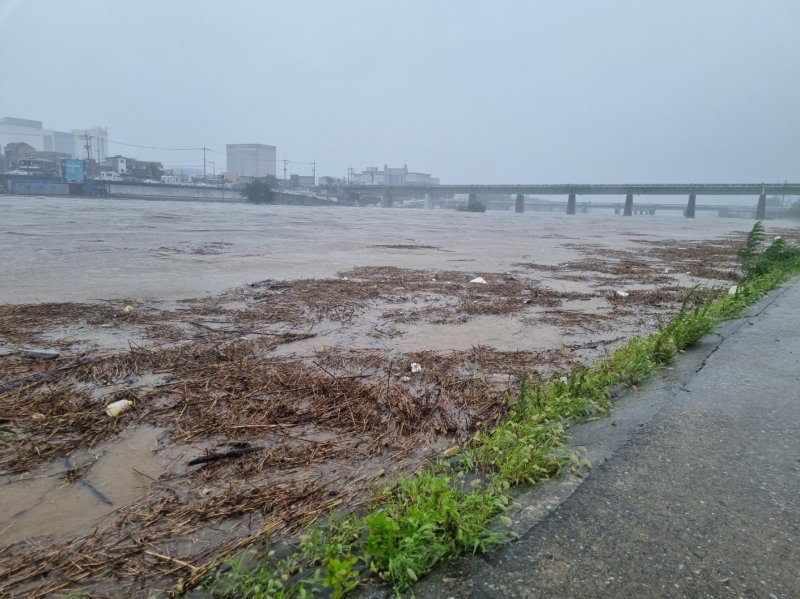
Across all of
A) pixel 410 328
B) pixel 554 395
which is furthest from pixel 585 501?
pixel 410 328

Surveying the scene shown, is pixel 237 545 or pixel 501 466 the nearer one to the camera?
pixel 237 545

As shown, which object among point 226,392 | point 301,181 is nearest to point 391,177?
point 301,181

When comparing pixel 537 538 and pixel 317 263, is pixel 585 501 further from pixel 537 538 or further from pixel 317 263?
pixel 317 263

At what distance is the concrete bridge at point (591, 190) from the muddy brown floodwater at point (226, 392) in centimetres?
9677

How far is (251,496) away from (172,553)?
0.44m

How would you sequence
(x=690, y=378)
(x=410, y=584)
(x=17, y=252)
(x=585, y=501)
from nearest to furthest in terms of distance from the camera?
1. (x=410, y=584)
2. (x=585, y=501)
3. (x=690, y=378)
4. (x=17, y=252)

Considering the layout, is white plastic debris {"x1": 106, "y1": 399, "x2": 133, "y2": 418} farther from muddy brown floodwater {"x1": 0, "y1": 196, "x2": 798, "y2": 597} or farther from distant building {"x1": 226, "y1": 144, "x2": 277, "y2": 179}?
distant building {"x1": 226, "y1": 144, "x2": 277, "y2": 179}

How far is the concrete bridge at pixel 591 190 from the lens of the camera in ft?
289

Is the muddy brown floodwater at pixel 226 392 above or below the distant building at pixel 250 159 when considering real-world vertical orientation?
below

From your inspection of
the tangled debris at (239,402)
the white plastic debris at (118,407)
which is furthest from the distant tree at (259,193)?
the white plastic debris at (118,407)

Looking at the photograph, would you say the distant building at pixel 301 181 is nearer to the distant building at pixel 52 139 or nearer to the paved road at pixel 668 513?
the distant building at pixel 52 139

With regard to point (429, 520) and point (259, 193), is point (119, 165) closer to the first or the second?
point (259, 193)

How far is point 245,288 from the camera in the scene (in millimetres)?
7887

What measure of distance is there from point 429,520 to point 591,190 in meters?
106
